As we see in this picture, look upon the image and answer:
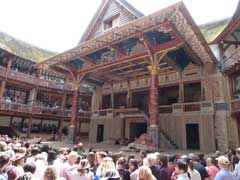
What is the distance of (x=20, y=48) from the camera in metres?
23.5

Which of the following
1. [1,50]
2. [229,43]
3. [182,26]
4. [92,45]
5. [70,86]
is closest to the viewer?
[182,26]

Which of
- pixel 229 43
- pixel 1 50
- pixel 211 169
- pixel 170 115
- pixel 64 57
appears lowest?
pixel 211 169

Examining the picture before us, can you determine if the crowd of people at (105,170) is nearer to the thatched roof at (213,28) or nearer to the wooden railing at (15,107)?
the thatched roof at (213,28)

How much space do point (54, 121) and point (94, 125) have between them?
846cm

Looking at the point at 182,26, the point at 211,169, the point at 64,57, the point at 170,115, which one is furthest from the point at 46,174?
the point at 170,115

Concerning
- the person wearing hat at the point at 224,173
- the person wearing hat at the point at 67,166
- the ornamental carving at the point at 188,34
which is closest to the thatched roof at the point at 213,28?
the ornamental carving at the point at 188,34

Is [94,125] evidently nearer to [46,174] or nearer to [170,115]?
[170,115]

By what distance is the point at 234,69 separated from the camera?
12438mm

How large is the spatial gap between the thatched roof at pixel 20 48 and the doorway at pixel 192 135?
61.1 ft

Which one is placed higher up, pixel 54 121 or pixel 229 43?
pixel 229 43

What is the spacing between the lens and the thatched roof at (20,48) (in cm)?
2142

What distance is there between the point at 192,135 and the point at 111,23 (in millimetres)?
11540

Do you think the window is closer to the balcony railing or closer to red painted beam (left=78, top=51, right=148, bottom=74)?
red painted beam (left=78, top=51, right=148, bottom=74)

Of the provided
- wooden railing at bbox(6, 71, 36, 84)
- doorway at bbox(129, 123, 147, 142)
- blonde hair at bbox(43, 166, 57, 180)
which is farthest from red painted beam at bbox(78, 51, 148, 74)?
blonde hair at bbox(43, 166, 57, 180)
